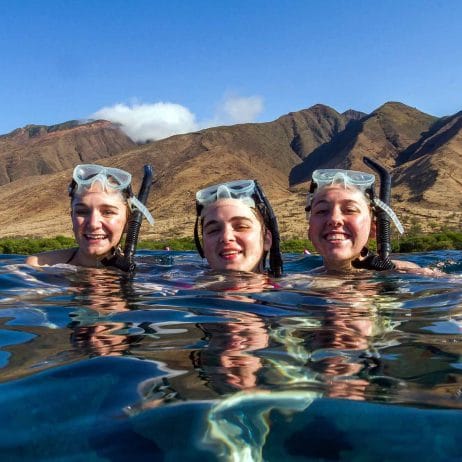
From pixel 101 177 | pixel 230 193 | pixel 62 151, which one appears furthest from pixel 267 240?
pixel 62 151

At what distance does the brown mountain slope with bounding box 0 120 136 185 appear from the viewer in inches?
6225

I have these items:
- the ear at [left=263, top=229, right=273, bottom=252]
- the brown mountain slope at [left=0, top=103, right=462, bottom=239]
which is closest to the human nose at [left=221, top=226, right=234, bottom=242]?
the ear at [left=263, top=229, right=273, bottom=252]

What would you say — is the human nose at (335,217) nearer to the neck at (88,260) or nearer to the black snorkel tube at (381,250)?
the black snorkel tube at (381,250)

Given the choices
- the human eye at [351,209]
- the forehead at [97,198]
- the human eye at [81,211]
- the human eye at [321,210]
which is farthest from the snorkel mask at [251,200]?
the human eye at [81,211]

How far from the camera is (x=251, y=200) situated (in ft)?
16.4

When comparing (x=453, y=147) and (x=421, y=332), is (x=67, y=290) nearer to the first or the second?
(x=421, y=332)

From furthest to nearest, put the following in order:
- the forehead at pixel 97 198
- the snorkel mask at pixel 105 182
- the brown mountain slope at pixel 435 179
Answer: the brown mountain slope at pixel 435 179
the snorkel mask at pixel 105 182
the forehead at pixel 97 198

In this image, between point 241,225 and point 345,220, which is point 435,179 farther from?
point 241,225

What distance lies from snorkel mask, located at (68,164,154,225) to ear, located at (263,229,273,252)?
4.12 feet

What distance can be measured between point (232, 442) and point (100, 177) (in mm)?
4442

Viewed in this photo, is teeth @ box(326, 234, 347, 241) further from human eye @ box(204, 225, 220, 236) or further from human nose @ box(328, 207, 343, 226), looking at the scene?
human eye @ box(204, 225, 220, 236)

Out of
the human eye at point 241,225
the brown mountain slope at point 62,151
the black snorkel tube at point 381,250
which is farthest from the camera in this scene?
the brown mountain slope at point 62,151

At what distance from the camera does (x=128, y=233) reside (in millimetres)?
5723

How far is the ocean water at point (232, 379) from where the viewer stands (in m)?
1.42
